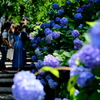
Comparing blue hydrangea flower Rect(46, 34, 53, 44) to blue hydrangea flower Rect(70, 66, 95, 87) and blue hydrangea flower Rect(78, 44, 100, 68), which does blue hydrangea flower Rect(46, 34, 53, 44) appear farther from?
blue hydrangea flower Rect(78, 44, 100, 68)

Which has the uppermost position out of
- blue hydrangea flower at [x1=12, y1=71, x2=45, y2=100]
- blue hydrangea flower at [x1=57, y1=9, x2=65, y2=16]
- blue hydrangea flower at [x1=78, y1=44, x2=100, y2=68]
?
blue hydrangea flower at [x1=57, y1=9, x2=65, y2=16]

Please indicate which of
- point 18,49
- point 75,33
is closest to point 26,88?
point 75,33

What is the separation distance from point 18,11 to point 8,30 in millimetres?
4590

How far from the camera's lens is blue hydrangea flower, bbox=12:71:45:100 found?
1282mm

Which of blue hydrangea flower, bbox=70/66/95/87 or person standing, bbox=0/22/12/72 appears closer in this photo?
blue hydrangea flower, bbox=70/66/95/87

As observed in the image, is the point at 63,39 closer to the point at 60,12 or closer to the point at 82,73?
the point at 60,12

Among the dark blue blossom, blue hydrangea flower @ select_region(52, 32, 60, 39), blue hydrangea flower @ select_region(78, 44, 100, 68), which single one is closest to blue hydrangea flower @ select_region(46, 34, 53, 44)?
the dark blue blossom

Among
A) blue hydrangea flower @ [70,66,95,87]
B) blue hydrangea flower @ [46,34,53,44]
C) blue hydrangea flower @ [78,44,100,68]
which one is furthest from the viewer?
blue hydrangea flower @ [46,34,53,44]

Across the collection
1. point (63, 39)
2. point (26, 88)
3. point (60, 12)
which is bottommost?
point (26, 88)

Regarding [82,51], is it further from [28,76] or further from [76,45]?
[76,45]

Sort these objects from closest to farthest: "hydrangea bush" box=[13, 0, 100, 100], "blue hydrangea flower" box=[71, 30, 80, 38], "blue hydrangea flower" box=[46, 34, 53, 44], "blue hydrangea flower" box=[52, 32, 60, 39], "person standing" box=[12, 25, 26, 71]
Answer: "hydrangea bush" box=[13, 0, 100, 100]
"blue hydrangea flower" box=[71, 30, 80, 38]
"blue hydrangea flower" box=[52, 32, 60, 39]
"blue hydrangea flower" box=[46, 34, 53, 44]
"person standing" box=[12, 25, 26, 71]

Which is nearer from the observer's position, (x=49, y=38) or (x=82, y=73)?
(x=82, y=73)

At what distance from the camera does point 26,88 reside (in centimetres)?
128

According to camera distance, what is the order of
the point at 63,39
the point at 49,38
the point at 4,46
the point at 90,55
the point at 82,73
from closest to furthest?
the point at 90,55 < the point at 82,73 < the point at 63,39 < the point at 49,38 < the point at 4,46
